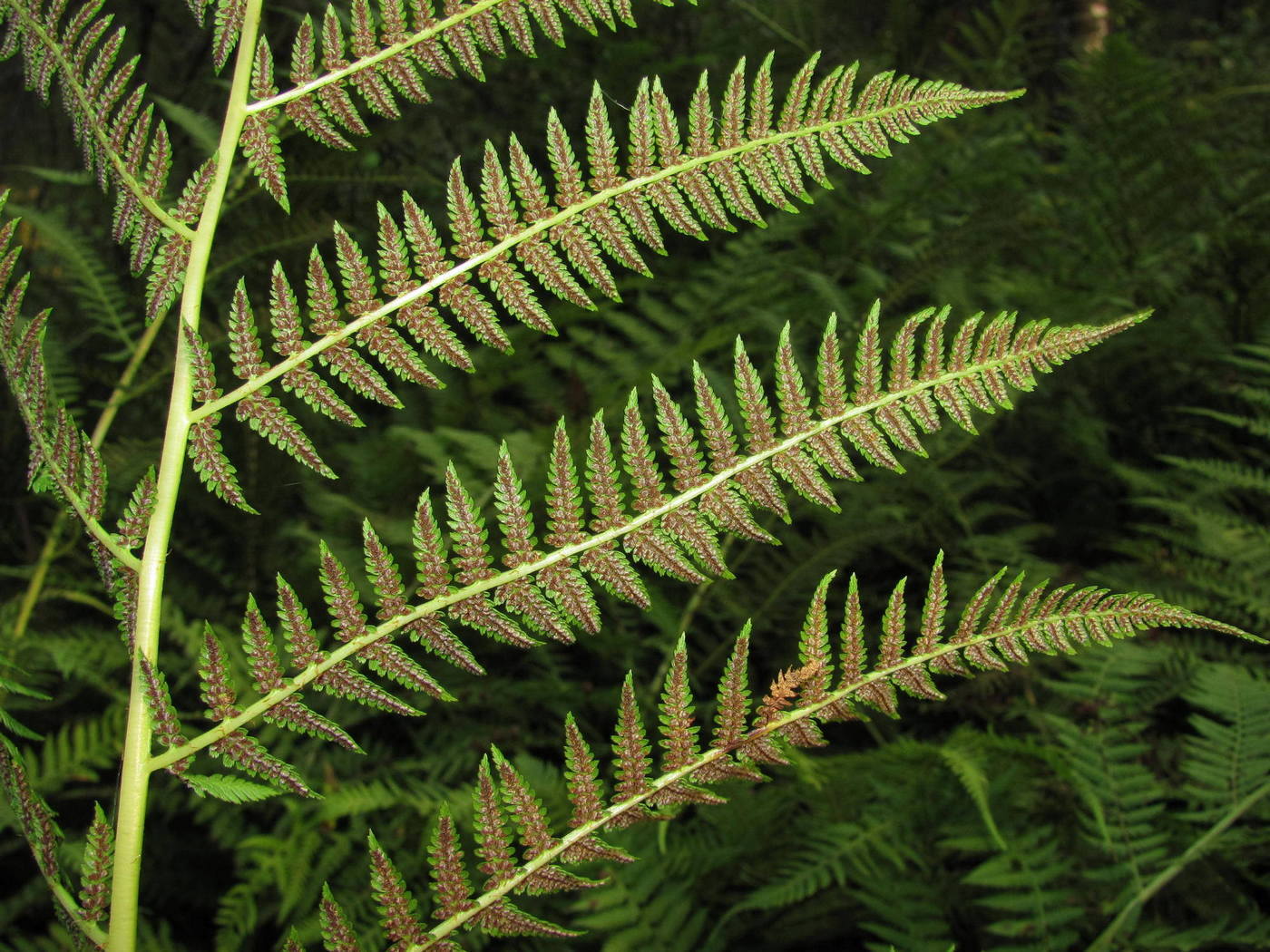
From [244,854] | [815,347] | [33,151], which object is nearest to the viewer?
[244,854]

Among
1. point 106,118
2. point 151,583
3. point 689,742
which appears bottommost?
point 689,742

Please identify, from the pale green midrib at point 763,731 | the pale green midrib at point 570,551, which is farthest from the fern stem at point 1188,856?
the pale green midrib at point 570,551

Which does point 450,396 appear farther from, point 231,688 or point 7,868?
point 231,688

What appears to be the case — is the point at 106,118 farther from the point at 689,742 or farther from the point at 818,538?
the point at 818,538

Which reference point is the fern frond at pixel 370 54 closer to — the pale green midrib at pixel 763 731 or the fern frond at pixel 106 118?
the fern frond at pixel 106 118

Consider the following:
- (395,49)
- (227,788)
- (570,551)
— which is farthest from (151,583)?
(395,49)

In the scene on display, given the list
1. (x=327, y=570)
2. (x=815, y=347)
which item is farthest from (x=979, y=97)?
(x=815, y=347)
